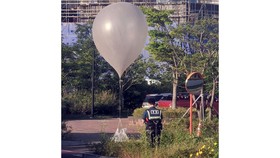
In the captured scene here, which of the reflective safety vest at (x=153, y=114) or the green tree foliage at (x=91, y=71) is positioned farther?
the green tree foliage at (x=91, y=71)

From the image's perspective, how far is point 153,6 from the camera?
2073cm

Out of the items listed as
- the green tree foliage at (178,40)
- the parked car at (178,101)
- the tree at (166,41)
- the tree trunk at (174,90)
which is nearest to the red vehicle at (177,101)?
the parked car at (178,101)

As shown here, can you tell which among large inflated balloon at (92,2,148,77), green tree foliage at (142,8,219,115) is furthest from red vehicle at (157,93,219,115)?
large inflated balloon at (92,2,148,77)

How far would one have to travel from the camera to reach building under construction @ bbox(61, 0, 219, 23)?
20203mm

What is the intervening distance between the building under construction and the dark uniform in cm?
1063

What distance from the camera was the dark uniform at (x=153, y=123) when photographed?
9.60 m

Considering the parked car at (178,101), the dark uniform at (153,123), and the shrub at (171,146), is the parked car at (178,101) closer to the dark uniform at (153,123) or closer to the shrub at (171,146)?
the shrub at (171,146)

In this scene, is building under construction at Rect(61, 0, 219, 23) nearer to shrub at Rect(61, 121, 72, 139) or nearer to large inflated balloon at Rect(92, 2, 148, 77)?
shrub at Rect(61, 121, 72, 139)

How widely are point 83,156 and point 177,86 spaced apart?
9.55 metres

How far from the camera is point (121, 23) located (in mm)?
9156

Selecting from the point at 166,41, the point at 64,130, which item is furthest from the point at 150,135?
the point at 166,41

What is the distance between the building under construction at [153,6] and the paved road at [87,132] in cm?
449
